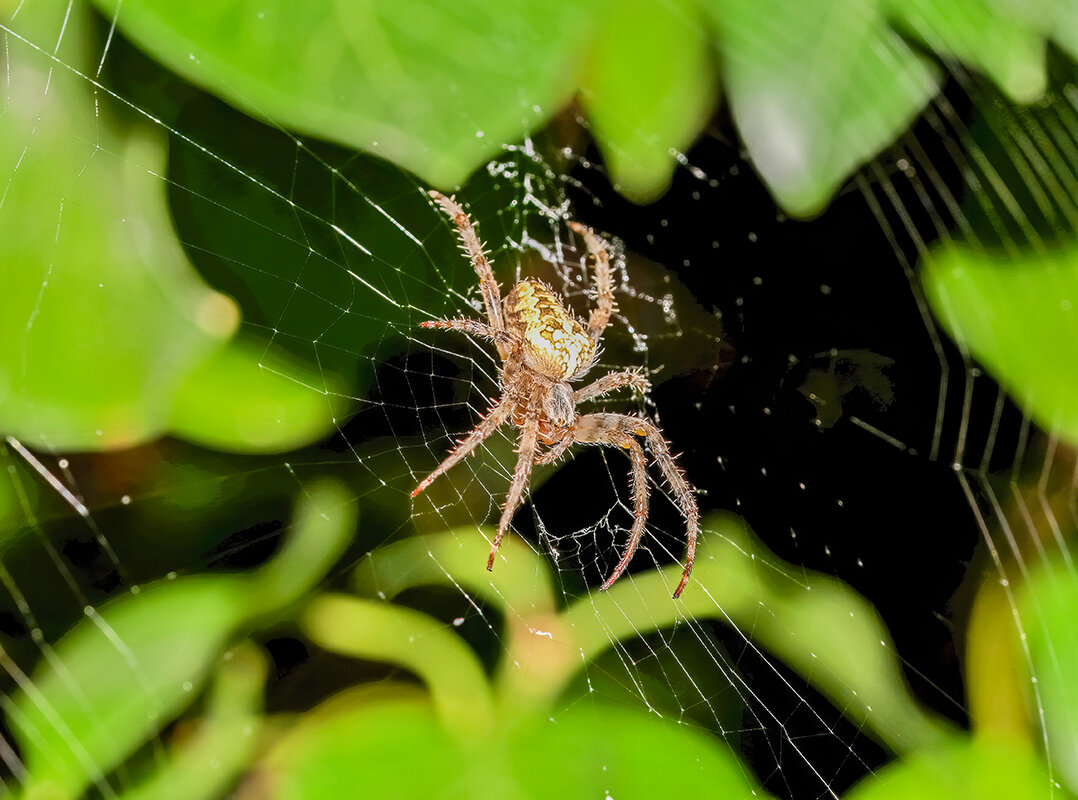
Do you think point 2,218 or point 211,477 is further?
point 211,477

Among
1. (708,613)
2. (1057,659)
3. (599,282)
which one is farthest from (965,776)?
(599,282)

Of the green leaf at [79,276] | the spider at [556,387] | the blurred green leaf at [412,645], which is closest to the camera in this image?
the green leaf at [79,276]

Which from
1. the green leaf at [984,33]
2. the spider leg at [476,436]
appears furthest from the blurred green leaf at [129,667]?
the green leaf at [984,33]

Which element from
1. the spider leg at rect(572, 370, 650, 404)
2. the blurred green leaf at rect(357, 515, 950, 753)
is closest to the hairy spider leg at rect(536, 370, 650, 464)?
the spider leg at rect(572, 370, 650, 404)

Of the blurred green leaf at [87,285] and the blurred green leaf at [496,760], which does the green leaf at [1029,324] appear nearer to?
the blurred green leaf at [496,760]

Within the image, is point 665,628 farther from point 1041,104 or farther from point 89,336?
point 1041,104

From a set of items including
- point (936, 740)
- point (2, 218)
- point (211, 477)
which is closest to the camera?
point (2, 218)

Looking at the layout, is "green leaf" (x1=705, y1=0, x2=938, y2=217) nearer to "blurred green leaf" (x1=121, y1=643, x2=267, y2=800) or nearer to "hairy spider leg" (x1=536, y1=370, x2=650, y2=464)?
"hairy spider leg" (x1=536, y1=370, x2=650, y2=464)

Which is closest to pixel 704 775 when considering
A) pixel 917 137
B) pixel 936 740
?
pixel 936 740

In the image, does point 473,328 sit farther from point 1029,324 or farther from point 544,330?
point 1029,324
